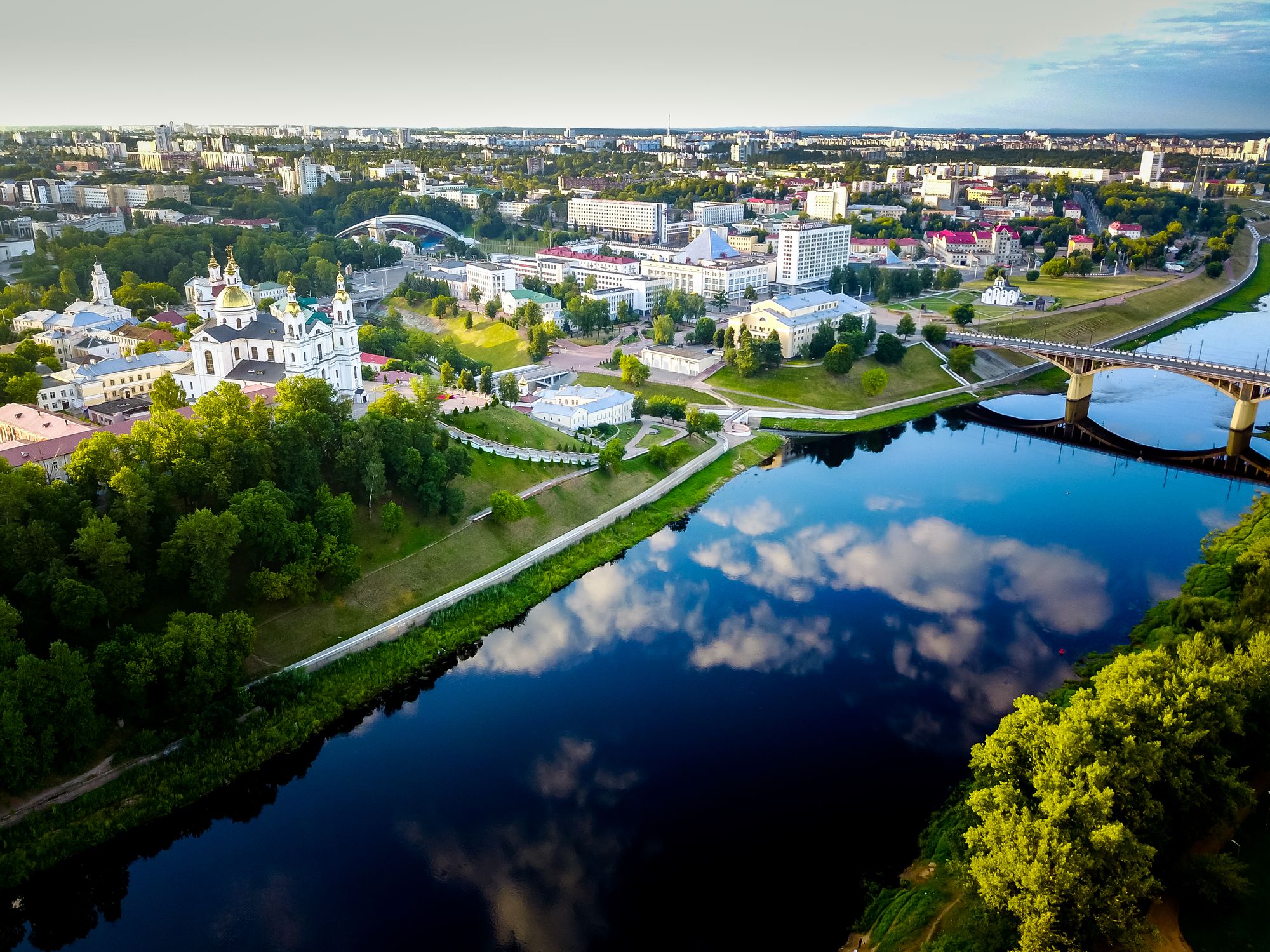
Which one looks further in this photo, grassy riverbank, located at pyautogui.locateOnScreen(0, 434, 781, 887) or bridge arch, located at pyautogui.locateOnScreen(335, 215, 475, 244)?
bridge arch, located at pyautogui.locateOnScreen(335, 215, 475, 244)

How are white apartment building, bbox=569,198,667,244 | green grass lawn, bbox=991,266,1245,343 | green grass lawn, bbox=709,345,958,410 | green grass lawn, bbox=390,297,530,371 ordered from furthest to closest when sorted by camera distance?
white apartment building, bbox=569,198,667,244 → green grass lawn, bbox=991,266,1245,343 → green grass lawn, bbox=390,297,530,371 → green grass lawn, bbox=709,345,958,410

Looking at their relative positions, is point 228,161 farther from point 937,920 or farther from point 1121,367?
point 937,920

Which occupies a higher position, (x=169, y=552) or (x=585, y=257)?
(x=585, y=257)

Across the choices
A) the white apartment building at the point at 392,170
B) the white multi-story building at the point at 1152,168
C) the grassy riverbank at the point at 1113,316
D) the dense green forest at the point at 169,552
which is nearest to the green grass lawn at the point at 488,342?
the dense green forest at the point at 169,552

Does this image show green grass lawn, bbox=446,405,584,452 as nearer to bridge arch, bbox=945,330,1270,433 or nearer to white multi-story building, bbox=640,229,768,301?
bridge arch, bbox=945,330,1270,433

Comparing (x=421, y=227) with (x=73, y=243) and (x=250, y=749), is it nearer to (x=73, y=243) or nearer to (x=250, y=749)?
(x=73, y=243)

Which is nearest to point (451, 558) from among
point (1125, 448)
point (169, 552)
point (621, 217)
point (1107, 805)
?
point (169, 552)

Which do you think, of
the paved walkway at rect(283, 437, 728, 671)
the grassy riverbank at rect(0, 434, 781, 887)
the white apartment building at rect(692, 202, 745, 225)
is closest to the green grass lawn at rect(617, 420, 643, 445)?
the paved walkway at rect(283, 437, 728, 671)
